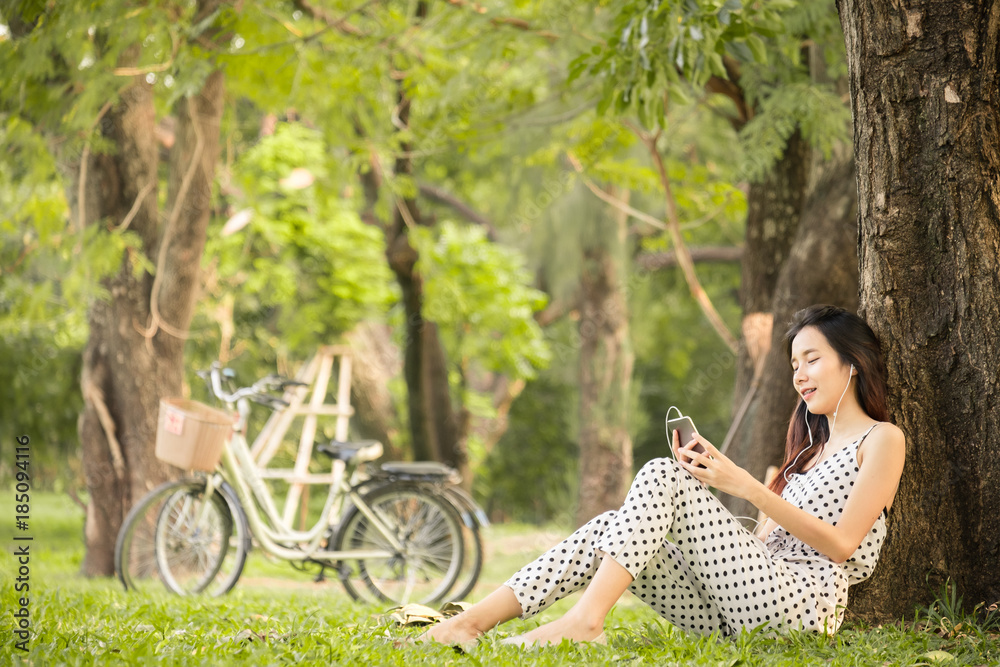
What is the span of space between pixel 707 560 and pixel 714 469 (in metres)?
0.26

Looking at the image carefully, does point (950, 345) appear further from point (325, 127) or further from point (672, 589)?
point (325, 127)

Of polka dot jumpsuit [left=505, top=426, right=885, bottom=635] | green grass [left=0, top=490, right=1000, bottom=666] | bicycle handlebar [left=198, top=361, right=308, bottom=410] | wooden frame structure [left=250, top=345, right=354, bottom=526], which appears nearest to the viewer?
green grass [left=0, top=490, right=1000, bottom=666]

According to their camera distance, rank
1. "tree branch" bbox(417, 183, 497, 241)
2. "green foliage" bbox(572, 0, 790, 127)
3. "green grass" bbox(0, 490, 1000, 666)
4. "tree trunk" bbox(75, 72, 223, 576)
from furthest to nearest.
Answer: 1. "tree branch" bbox(417, 183, 497, 241)
2. "tree trunk" bbox(75, 72, 223, 576)
3. "green foliage" bbox(572, 0, 790, 127)
4. "green grass" bbox(0, 490, 1000, 666)

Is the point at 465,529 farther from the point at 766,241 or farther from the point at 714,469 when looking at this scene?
the point at 714,469

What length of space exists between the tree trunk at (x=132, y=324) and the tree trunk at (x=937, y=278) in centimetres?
394

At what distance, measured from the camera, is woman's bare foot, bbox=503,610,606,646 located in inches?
89.1

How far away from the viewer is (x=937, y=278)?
249 centimetres

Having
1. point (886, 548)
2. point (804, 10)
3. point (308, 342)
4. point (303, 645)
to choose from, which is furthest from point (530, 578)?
point (308, 342)

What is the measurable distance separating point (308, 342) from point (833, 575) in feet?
19.8

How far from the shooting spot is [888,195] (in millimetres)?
2521

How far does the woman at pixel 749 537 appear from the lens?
2.26 meters

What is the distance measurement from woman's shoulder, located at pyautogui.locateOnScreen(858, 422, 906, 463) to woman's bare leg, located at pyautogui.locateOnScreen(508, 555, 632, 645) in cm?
72

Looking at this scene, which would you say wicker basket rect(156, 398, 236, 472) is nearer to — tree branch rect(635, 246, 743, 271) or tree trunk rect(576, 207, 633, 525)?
tree trunk rect(576, 207, 633, 525)

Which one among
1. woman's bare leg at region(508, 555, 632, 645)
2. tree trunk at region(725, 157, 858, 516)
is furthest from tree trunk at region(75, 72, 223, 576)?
woman's bare leg at region(508, 555, 632, 645)
